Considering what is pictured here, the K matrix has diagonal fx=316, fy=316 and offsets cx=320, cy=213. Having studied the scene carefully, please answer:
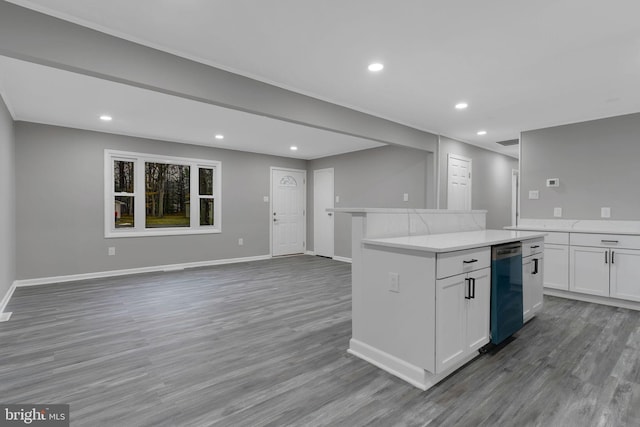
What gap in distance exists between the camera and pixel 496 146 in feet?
21.1

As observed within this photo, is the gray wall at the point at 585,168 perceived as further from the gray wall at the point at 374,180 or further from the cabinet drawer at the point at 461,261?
the cabinet drawer at the point at 461,261

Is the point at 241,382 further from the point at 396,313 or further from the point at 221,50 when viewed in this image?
the point at 221,50

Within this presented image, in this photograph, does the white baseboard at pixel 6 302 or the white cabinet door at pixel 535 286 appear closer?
the white cabinet door at pixel 535 286

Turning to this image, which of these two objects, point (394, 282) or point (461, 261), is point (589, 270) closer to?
point (461, 261)

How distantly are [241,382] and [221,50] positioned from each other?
8.51 feet

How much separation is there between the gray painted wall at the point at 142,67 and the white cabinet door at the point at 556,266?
10.6 feet

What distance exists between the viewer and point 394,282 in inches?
87.0

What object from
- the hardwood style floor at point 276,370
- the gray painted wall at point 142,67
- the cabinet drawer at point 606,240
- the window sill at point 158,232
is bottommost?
the hardwood style floor at point 276,370

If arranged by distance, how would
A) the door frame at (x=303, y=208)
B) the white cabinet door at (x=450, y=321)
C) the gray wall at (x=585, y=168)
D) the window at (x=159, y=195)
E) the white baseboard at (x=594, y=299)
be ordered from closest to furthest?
the white cabinet door at (x=450, y=321) → the white baseboard at (x=594, y=299) → the gray wall at (x=585, y=168) → the window at (x=159, y=195) → the door frame at (x=303, y=208)

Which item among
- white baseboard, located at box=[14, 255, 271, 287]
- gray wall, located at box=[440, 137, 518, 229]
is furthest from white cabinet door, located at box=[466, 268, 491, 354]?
white baseboard, located at box=[14, 255, 271, 287]

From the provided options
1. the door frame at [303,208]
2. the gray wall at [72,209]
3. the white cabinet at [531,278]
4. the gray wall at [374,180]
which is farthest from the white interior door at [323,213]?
→ the white cabinet at [531,278]

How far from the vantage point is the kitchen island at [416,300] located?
2025mm

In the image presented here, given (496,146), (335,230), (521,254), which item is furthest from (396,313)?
(496,146)

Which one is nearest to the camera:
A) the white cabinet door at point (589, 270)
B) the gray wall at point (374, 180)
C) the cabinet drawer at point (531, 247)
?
the cabinet drawer at point (531, 247)
